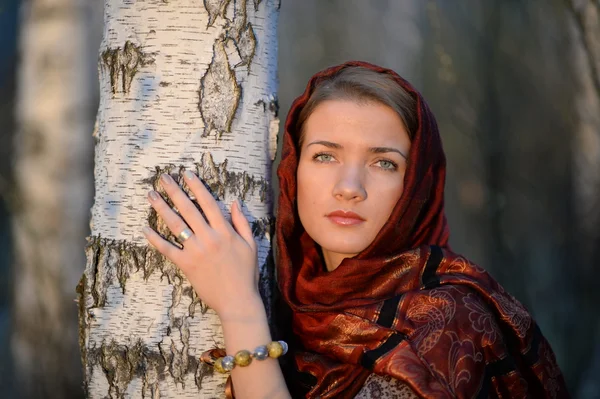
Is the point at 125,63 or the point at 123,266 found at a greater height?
the point at 125,63

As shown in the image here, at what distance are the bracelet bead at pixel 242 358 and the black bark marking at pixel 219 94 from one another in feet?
2.15

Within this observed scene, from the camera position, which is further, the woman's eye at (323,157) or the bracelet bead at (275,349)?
the woman's eye at (323,157)

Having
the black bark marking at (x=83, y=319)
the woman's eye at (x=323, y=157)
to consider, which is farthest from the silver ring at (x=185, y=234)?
the woman's eye at (x=323, y=157)

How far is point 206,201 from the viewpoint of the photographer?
199 centimetres

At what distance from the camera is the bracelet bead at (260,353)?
1.96 meters

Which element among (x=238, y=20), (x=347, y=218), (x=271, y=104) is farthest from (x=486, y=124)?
(x=238, y=20)

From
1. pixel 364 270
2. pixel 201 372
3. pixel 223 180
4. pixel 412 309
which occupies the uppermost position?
pixel 223 180

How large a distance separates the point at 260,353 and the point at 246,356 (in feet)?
0.14

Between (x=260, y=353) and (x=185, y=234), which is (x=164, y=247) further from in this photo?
(x=260, y=353)

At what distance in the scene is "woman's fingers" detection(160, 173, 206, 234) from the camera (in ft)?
6.47

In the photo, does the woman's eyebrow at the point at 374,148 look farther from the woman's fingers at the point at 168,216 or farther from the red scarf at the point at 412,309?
the woman's fingers at the point at 168,216

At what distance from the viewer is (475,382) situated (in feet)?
6.61

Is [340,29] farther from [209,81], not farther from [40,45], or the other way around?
[209,81]

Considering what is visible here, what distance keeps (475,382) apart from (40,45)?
13.2 feet
